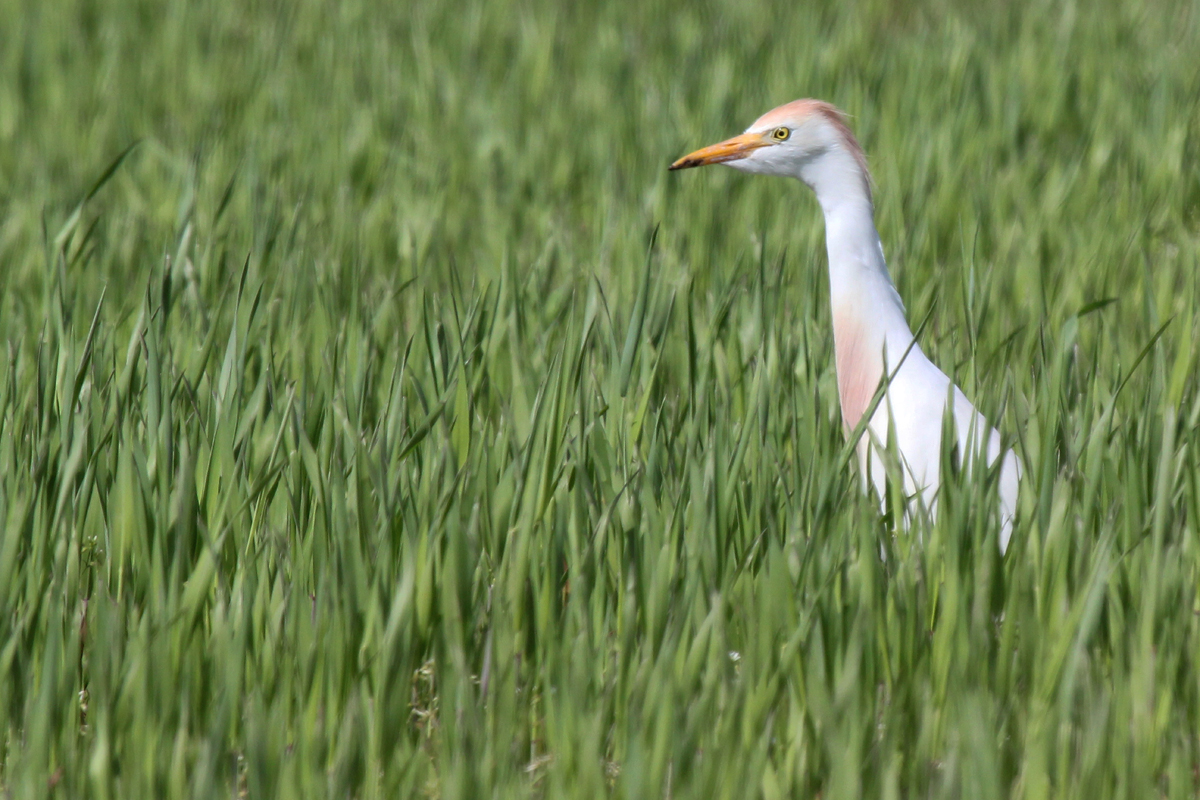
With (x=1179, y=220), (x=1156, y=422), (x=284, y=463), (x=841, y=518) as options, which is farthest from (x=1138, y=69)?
(x=284, y=463)

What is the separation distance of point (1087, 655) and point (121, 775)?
1.26m

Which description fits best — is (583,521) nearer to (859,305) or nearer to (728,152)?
(859,305)

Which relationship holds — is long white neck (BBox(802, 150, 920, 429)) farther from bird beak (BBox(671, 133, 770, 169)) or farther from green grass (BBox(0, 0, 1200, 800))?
bird beak (BBox(671, 133, 770, 169))

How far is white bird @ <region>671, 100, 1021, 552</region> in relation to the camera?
2502 millimetres

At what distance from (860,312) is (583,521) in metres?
0.94

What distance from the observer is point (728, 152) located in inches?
121

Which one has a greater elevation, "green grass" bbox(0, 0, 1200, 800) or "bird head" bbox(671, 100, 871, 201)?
"bird head" bbox(671, 100, 871, 201)

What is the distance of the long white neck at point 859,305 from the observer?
269 cm

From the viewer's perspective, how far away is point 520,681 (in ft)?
6.46

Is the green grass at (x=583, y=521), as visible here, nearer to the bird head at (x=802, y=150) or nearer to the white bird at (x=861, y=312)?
the white bird at (x=861, y=312)

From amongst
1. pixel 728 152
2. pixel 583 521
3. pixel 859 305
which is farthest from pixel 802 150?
pixel 583 521

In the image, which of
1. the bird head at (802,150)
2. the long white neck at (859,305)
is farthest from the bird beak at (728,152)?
the long white neck at (859,305)

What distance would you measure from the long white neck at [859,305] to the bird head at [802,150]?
0.04m

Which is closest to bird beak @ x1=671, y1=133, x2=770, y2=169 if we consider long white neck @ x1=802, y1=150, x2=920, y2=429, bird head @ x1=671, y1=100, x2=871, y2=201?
bird head @ x1=671, y1=100, x2=871, y2=201
